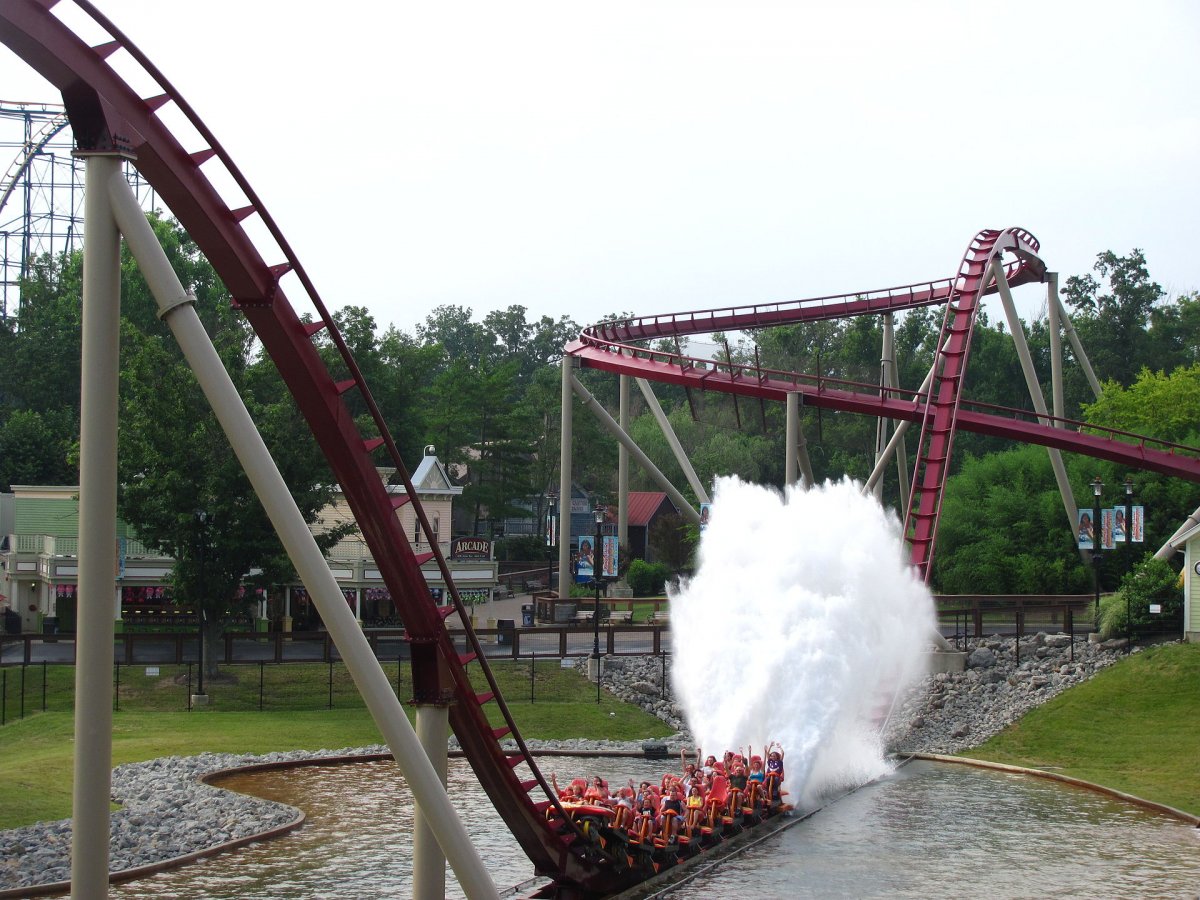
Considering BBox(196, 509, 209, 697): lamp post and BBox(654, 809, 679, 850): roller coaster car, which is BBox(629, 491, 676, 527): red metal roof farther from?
BBox(654, 809, 679, 850): roller coaster car

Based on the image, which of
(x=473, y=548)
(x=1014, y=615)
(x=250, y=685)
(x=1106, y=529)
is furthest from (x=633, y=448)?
(x=250, y=685)

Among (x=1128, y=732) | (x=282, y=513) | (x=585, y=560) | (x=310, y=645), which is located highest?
(x=282, y=513)

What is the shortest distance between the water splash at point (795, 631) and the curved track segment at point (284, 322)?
11.8m

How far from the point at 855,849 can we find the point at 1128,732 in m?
14.1

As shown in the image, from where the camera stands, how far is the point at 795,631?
29.9 meters

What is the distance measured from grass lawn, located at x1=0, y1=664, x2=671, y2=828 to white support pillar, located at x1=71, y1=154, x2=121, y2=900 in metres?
13.1

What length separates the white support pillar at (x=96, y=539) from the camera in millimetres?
12484

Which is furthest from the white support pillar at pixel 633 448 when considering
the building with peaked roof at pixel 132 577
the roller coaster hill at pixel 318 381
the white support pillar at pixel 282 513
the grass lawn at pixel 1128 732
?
the white support pillar at pixel 282 513

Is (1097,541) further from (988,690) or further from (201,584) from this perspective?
(201,584)

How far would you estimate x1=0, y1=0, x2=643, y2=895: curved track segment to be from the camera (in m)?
12.5

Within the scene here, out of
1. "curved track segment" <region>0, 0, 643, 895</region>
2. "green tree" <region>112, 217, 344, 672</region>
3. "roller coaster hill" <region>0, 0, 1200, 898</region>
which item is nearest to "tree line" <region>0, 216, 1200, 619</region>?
"green tree" <region>112, 217, 344, 672</region>

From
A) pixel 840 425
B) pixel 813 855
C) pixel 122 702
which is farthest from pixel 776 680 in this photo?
pixel 840 425

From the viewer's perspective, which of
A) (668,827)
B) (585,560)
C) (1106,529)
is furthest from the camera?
(1106,529)

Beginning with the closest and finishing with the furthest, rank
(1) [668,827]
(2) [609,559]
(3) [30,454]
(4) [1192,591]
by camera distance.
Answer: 1. (1) [668,827]
2. (4) [1192,591]
3. (2) [609,559]
4. (3) [30,454]
